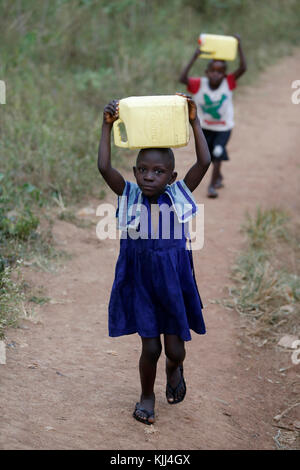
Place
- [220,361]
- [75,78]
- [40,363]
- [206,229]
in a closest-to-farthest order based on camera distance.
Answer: [40,363], [220,361], [206,229], [75,78]

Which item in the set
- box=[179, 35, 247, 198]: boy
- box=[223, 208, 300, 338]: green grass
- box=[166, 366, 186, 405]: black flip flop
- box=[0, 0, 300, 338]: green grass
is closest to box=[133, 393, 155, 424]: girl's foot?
box=[166, 366, 186, 405]: black flip flop

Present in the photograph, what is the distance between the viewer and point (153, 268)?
2580 mm

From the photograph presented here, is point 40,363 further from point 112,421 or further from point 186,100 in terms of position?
point 186,100

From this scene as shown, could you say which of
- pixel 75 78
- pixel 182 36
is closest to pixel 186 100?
pixel 75 78

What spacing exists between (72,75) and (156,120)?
5.37 meters

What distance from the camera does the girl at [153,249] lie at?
2.58 meters

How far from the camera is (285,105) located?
31.3 feet

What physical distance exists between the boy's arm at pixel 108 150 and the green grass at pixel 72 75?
1128 millimetres

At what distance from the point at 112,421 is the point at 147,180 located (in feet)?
3.47

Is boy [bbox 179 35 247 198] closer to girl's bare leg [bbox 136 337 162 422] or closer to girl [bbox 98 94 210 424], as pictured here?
girl [bbox 98 94 210 424]

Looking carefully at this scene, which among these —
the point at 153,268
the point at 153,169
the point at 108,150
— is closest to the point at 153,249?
the point at 153,268

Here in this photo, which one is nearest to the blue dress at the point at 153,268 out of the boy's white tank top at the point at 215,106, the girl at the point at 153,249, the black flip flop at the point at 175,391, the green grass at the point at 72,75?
the girl at the point at 153,249

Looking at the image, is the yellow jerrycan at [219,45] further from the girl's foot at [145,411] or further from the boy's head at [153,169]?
the girl's foot at [145,411]

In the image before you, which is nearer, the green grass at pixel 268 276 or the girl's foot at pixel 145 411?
the girl's foot at pixel 145 411
